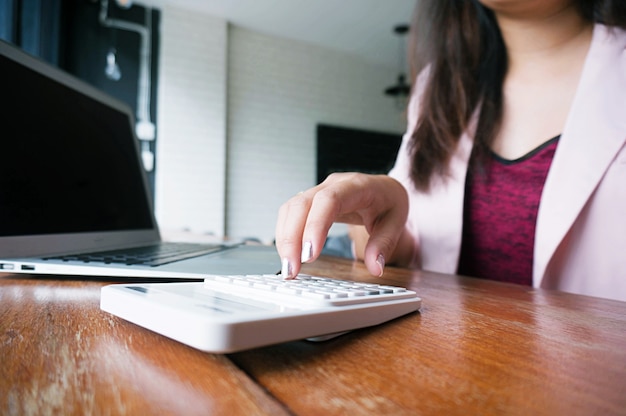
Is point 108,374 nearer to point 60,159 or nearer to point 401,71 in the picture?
point 60,159

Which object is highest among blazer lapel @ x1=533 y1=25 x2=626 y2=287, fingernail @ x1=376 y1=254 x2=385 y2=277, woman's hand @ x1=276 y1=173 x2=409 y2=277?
blazer lapel @ x1=533 y1=25 x2=626 y2=287

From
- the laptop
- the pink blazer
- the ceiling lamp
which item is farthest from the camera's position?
the ceiling lamp

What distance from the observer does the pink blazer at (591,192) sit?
25.8 inches

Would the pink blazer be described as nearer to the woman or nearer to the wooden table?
the woman

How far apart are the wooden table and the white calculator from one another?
0.01 metres

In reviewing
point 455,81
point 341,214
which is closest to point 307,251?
point 341,214

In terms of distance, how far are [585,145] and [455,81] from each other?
12.8 inches

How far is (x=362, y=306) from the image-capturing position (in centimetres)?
29

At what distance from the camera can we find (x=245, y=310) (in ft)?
0.77

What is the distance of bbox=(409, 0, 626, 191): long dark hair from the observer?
2.85 ft

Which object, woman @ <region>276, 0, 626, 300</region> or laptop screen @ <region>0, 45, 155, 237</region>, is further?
woman @ <region>276, 0, 626, 300</region>

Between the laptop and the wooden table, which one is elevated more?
the laptop

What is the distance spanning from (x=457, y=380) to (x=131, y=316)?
0.19 m

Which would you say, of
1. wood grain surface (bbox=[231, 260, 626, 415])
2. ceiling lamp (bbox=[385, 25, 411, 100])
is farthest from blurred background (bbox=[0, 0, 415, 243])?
wood grain surface (bbox=[231, 260, 626, 415])
